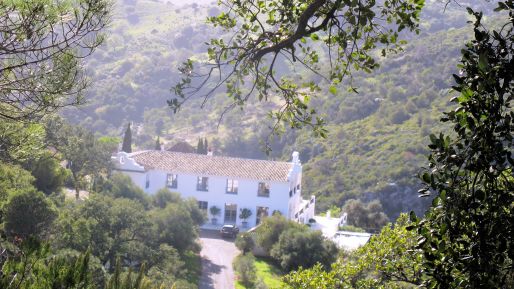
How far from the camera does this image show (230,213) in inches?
1502

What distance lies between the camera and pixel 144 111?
76.7m

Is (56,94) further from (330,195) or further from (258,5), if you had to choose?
(330,195)

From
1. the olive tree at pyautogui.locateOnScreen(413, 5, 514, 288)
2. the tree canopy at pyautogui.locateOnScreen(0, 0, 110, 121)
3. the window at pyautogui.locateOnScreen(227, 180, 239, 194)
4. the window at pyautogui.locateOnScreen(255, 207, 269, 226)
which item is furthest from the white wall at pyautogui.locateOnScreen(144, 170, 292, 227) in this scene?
the olive tree at pyautogui.locateOnScreen(413, 5, 514, 288)

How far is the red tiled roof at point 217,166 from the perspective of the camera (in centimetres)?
3756

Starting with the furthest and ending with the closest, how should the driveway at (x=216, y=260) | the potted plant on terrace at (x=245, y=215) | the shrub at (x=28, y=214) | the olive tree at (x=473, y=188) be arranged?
the potted plant on terrace at (x=245, y=215) → the driveway at (x=216, y=260) → the shrub at (x=28, y=214) → the olive tree at (x=473, y=188)

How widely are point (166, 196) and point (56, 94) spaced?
85.6ft

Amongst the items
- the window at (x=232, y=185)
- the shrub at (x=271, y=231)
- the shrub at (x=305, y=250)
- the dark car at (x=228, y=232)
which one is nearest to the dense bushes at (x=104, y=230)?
the shrub at (x=271, y=231)

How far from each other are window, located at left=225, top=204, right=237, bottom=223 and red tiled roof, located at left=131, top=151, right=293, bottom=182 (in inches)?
72.2

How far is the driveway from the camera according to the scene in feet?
80.6

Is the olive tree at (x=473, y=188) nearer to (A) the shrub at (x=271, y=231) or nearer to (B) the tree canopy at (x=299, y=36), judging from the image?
(B) the tree canopy at (x=299, y=36)

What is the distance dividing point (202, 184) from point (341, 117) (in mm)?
21401

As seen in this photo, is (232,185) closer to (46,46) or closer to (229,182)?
(229,182)

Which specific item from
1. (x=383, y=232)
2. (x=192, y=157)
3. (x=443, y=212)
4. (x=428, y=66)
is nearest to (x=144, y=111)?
(x=428, y=66)

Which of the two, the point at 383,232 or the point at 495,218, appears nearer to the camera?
the point at 495,218
